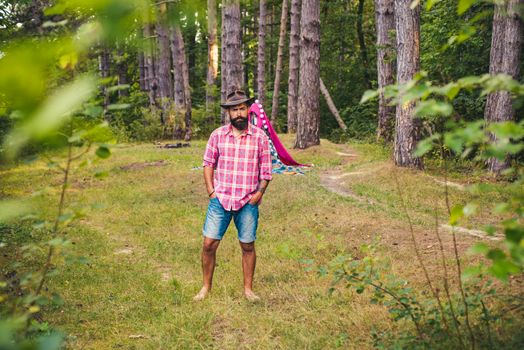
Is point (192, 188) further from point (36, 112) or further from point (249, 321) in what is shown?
point (36, 112)

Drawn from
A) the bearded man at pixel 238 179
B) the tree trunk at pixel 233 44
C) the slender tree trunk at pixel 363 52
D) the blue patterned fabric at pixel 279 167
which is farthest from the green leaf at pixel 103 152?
the slender tree trunk at pixel 363 52

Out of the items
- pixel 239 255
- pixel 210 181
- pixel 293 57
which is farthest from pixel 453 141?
pixel 293 57

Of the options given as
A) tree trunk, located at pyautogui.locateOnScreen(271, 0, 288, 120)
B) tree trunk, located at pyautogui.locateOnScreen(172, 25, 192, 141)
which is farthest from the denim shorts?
tree trunk, located at pyautogui.locateOnScreen(271, 0, 288, 120)

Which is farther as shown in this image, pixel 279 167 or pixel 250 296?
pixel 279 167

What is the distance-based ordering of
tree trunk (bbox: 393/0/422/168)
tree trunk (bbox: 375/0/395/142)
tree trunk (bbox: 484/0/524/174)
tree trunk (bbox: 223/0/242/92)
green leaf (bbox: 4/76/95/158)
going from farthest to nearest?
tree trunk (bbox: 375/0/395/142) < tree trunk (bbox: 223/0/242/92) < tree trunk (bbox: 484/0/524/174) < tree trunk (bbox: 393/0/422/168) < green leaf (bbox: 4/76/95/158)

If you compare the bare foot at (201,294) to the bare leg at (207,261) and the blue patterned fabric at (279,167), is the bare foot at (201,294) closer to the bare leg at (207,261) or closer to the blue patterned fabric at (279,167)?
the bare leg at (207,261)

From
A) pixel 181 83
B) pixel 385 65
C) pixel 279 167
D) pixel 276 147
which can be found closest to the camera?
pixel 279 167

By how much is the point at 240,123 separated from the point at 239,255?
2.41 m

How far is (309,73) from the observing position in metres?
14.5

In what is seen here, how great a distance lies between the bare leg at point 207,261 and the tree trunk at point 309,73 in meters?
9.80

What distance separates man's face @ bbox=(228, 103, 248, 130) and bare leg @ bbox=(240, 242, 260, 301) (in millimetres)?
1285

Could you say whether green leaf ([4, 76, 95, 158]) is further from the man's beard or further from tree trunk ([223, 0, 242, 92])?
tree trunk ([223, 0, 242, 92])

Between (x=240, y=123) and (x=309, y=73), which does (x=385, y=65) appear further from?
(x=240, y=123)

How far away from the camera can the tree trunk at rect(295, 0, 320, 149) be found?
1416 cm
